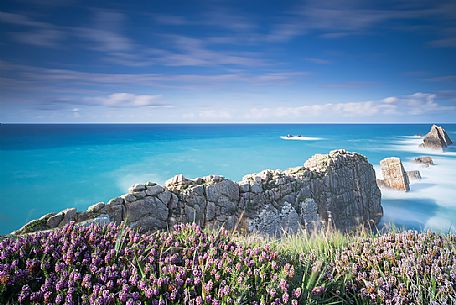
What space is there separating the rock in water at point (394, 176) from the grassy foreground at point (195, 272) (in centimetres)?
2689

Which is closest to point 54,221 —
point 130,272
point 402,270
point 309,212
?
point 130,272

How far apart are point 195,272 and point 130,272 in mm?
557

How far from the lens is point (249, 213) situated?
12789mm

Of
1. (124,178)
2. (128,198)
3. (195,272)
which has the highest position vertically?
(195,272)

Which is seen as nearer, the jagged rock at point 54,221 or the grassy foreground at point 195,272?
the grassy foreground at point 195,272

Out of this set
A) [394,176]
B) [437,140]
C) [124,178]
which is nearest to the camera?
[394,176]

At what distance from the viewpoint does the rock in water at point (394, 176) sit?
1068 inches

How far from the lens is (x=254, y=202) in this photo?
13.0m

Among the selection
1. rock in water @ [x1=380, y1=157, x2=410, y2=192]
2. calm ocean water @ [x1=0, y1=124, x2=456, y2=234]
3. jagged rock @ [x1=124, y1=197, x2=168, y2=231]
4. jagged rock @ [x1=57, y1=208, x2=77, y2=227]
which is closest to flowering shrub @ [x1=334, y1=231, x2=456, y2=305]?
jagged rock @ [x1=124, y1=197, x2=168, y2=231]

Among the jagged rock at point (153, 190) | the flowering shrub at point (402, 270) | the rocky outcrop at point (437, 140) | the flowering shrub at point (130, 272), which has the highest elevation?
the flowering shrub at point (130, 272)

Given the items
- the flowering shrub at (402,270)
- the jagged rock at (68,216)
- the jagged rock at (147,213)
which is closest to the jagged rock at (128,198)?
the jagged rock at (147,213)

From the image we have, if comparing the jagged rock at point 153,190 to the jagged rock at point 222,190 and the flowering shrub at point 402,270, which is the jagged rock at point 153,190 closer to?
the jagged rock at point 222,190

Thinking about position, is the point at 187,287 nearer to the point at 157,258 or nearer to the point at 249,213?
the point at 157,258

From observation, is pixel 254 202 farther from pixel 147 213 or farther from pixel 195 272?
pixel 195 272
